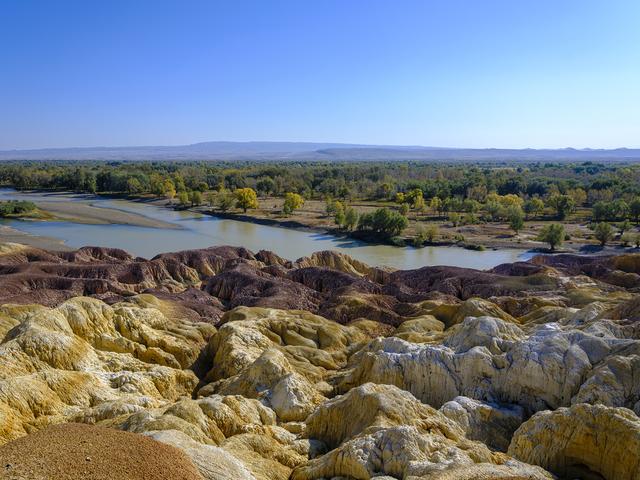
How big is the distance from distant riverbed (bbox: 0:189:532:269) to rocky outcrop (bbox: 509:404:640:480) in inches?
1724

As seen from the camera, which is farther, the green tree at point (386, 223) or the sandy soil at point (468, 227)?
the green tree at point (386, 223)

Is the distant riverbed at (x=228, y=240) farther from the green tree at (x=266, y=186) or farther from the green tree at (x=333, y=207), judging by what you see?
the green tree at (x=266, y=186)

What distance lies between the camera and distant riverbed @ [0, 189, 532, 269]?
201 ft

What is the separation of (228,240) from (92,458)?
195 ft

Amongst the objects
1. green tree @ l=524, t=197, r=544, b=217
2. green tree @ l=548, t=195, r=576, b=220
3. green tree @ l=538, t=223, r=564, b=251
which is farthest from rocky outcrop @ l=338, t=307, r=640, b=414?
green tree @ l=548, t=195, r=576, b=220

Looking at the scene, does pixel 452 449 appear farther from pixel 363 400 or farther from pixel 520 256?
pixel 520 256

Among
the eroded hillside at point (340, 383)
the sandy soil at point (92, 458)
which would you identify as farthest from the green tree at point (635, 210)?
the sandy soil at point (92, 458)

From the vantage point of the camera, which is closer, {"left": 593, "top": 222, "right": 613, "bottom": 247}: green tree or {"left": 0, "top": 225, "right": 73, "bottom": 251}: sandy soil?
{"left": 0, "top": 225, "right": 73, "bottom": 251}: sandy soil

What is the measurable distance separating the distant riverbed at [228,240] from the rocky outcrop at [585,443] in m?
43.8

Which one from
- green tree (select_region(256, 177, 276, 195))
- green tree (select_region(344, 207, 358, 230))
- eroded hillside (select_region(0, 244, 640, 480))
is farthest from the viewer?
green tree (select_region(256, 177, 276, 195))

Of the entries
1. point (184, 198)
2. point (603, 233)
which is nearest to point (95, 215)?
point (184, 198)

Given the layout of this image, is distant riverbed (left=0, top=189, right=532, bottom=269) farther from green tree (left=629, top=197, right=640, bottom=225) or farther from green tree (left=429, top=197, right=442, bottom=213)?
green tree (left=629, top=197, right=640, bottom=225)

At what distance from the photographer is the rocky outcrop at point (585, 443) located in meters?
11.9

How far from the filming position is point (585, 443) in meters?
12.5
